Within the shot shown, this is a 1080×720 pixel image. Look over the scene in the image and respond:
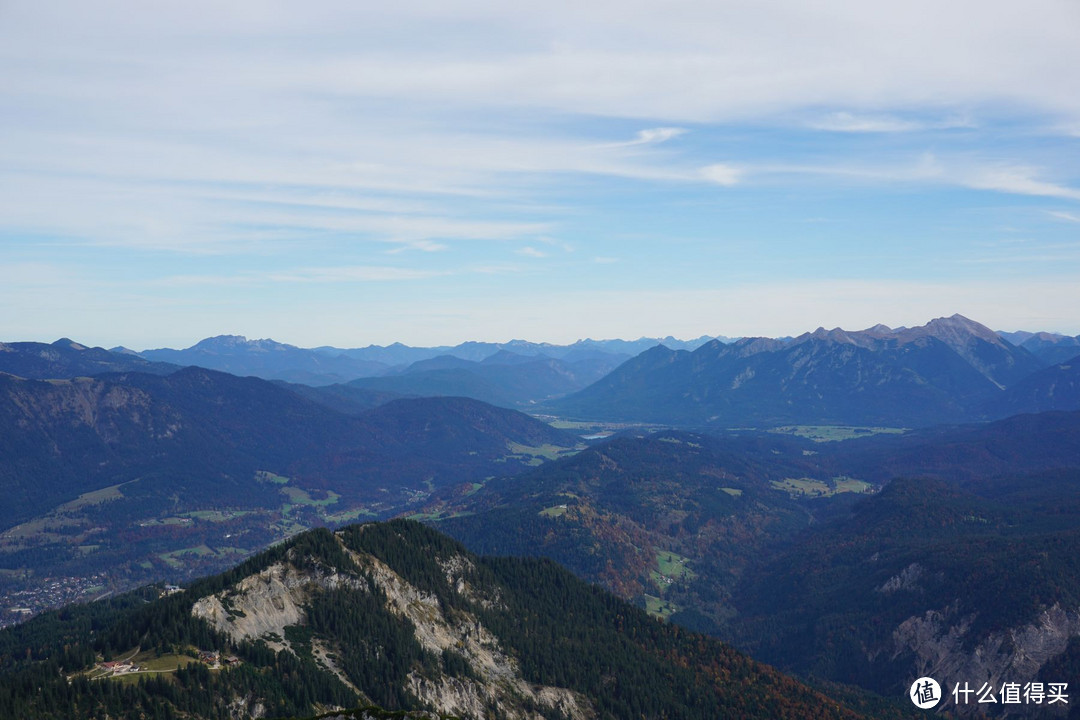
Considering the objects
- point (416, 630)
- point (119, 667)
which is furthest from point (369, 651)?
point (119, 667)

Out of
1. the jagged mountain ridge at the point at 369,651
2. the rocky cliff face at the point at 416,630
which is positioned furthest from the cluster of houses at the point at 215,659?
the rocky cliff face at the point at 416,630

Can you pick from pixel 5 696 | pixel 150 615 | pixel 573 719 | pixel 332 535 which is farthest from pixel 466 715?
pixel 5 696

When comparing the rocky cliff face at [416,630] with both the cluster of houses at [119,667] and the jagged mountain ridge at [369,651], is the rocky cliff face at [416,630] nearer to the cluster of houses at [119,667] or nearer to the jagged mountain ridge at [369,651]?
the jagged mountain ridge at [369,651]

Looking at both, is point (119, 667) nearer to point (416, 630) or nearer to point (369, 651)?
point (369, 651)

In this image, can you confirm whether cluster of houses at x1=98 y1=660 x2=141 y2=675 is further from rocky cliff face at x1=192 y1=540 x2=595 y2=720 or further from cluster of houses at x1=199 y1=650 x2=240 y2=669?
rocky cliff face at x1=192 y1=540 x2=595 y2=720

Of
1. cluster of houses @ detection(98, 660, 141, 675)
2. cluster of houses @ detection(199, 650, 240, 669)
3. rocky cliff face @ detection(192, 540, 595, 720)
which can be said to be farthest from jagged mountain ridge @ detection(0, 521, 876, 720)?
cluster of houses @ detection(98, 660, 141, 675)

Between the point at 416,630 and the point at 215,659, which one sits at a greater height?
the point at 215,659
